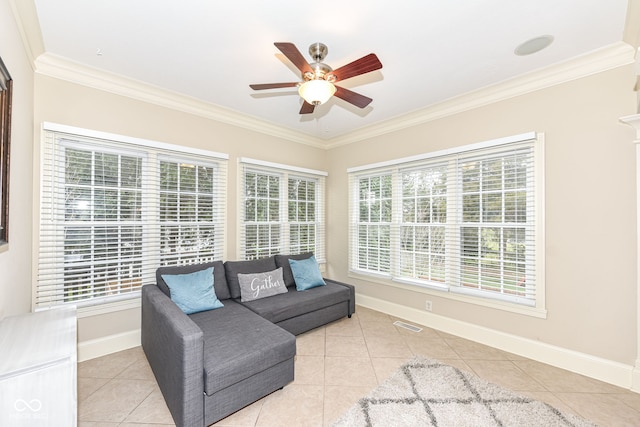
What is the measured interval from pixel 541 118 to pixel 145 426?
427 cm

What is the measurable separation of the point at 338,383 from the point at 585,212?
272 centimetres

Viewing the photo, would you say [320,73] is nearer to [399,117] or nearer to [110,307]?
[399,117]

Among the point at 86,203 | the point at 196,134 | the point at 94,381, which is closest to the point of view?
the point at 94,381

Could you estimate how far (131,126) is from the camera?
118 inches

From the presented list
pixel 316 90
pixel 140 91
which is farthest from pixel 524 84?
pixel 140 91

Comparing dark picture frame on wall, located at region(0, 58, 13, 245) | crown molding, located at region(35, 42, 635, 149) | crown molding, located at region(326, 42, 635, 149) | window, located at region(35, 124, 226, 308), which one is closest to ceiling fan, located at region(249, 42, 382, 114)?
dark picture frame on wall, located at region(0, 58, 13, 245)

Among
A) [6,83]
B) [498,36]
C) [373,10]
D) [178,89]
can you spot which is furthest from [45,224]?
[498,36]

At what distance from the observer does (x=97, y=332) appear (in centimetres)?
280

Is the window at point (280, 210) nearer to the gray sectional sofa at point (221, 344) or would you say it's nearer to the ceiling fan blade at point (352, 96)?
the gray sectional sofa at point (221, 344)

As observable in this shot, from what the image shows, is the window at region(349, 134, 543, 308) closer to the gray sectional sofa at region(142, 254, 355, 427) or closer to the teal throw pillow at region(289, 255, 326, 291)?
the teal throw pillow at region(289, 255, 326, 291)

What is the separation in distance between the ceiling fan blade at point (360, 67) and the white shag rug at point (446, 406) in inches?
96.5

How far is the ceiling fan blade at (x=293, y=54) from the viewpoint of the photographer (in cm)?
175

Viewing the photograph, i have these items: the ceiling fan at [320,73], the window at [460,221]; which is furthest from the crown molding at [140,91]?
the window at [460,221]

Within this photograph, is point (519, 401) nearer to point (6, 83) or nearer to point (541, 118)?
point (541, 118)
